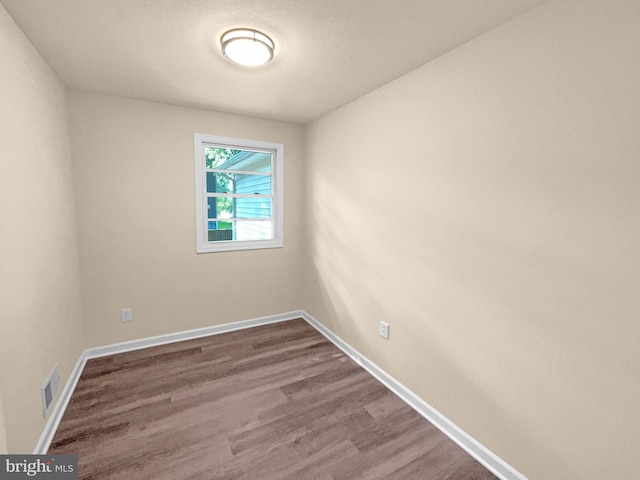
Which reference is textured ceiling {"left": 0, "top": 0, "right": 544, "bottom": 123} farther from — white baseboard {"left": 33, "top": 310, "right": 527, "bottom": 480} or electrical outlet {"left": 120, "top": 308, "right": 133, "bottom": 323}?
white baseboard {"left": 33, "top": 310, "right": 527, "bottom": 480}

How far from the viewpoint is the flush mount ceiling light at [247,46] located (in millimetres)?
1612

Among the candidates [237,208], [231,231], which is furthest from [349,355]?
[237,208]

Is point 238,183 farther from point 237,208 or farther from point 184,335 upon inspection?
point 184,335

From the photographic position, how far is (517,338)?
150cm

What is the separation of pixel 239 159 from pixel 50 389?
402cm

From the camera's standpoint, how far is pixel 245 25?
156 centimetres

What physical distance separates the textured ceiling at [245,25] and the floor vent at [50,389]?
6.68 ft

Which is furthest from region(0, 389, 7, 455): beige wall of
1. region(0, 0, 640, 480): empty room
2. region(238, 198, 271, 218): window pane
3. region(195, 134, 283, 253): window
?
region(238, 198, 271, 218): window pane

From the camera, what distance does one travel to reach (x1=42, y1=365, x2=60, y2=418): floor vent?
169 cm

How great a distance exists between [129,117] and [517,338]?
11.1ft

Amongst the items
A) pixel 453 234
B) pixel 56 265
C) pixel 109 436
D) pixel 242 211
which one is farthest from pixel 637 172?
pixel 242 211

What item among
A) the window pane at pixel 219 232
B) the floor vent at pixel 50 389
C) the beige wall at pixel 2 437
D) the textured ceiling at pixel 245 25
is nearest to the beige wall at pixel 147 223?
the window pane at pixel 219 232

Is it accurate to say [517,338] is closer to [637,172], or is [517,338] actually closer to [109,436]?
[637,172]
